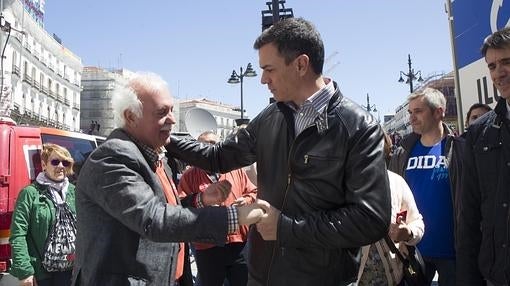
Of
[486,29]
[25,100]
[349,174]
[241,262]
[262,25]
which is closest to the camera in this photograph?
[349,174]

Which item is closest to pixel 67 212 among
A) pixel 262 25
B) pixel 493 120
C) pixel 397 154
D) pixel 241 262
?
pixel 241 262

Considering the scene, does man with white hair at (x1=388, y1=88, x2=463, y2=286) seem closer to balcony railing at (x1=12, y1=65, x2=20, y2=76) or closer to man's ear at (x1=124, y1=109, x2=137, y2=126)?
man's ear at (x1=124, y1=109, x2=137, y2=126)

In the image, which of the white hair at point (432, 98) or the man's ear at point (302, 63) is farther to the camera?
the white hair at point (432, 98)

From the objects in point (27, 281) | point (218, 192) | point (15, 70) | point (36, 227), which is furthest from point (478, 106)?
point (15, 70)

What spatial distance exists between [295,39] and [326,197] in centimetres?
75

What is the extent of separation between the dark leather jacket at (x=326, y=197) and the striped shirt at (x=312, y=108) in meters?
0.03

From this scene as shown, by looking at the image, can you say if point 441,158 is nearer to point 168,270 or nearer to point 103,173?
point 168,270

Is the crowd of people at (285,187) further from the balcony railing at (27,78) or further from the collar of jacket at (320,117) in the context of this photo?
the balcony railing at (27,78)

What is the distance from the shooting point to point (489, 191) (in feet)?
7.86

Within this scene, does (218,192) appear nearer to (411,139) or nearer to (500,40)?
(500,40)

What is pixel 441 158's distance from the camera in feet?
13.2

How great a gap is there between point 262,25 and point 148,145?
8655 mm

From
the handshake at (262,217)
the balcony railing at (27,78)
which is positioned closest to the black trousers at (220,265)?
the handshake at (262,217)

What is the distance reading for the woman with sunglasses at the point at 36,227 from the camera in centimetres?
399
